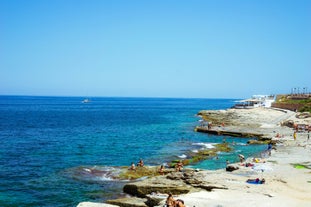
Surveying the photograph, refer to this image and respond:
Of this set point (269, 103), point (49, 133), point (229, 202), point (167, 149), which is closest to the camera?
point (229, 202)

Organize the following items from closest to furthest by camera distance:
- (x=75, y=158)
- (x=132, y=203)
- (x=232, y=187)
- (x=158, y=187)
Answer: (x=132, y=203) < (x=232, y=187) < (x=158, y=187) < (x=75, y=158)

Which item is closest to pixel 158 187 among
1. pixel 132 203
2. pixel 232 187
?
pixel 132 203

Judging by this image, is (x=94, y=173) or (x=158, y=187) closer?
(x=158, y=187)

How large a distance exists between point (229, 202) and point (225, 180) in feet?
19.0

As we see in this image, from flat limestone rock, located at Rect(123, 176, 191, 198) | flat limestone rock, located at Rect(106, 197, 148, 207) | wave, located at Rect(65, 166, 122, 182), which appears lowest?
wave, located at Rect(65, 166, 122, 182)

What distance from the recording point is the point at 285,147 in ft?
153

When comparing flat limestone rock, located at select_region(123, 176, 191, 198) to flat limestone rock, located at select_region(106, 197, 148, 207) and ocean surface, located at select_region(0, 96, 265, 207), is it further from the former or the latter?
flat limestone rock, located at select_region(106, 197, 148, 207)

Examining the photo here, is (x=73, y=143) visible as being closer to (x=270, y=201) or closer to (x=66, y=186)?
(x=66, y=186)

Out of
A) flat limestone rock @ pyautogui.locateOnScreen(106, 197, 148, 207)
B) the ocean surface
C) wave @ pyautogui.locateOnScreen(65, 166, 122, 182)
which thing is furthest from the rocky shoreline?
wave @ pyautogui.locateOnScreen(65, 166, 122, 182)

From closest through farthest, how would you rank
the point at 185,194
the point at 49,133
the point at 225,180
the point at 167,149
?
the point at 185,194 < the point at 225,180 < the point at 167,149 < the point at 49,133

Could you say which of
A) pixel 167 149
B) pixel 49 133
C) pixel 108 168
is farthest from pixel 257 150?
pixel 49 133

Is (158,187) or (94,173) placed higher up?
(158,187)

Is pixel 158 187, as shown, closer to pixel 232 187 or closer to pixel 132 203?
pixel 132 203

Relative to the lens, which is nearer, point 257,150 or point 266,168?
point 266,168
